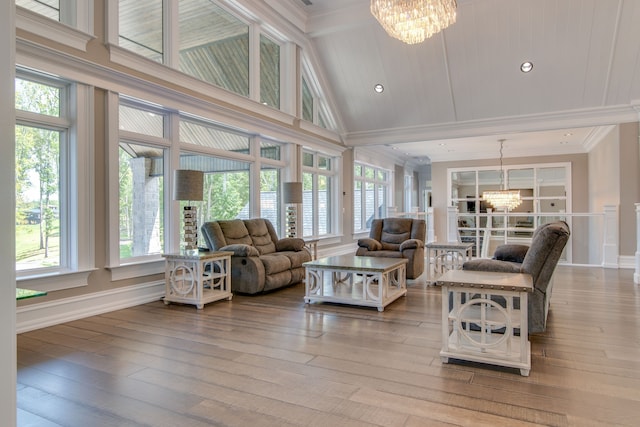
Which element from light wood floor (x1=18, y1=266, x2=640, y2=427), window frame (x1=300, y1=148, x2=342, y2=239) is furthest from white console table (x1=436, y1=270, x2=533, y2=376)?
window frame (x1=300, y1=148, x2=342, y2=239)

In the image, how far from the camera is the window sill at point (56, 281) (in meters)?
3.46

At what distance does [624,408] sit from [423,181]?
47.3 feet

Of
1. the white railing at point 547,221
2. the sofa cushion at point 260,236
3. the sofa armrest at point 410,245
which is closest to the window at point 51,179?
the sofa cushion at point 260,236

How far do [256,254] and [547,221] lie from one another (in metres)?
9.36

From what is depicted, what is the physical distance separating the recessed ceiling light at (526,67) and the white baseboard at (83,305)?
6.52 metres

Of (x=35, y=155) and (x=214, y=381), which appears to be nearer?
(x=214, y=381)

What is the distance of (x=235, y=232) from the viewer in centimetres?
535

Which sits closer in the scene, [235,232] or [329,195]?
[235,232]

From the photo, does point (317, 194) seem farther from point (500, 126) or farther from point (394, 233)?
point (500, 126)

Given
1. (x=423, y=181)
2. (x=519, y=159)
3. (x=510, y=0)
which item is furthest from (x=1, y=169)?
(x=423, y=181)

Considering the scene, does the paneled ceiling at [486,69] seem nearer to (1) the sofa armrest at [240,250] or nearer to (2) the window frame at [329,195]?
(2) the window frame at [329,195]

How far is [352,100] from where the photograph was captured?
821 cm

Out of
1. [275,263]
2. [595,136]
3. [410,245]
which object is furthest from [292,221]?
[595,136]

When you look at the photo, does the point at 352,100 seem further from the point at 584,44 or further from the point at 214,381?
the point at 214,381
